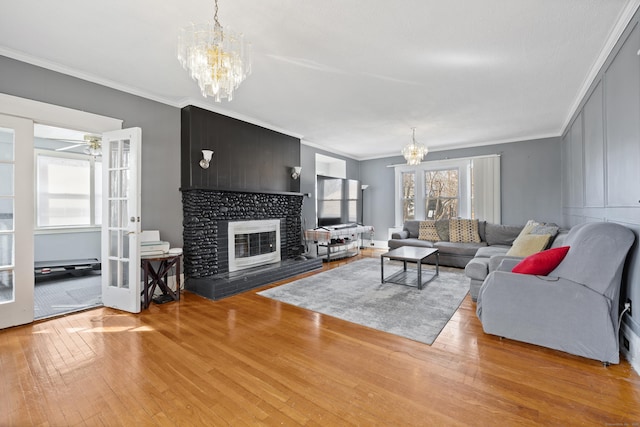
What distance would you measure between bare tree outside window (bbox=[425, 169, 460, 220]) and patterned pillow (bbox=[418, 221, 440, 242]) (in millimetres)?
766

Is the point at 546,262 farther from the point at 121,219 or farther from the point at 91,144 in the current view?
the point at 91,144

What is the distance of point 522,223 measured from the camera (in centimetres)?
589

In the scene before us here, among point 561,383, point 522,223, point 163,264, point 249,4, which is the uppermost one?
point 249,4

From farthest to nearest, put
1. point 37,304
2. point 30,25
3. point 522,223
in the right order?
point 522,223
point 37,304
point 30,25

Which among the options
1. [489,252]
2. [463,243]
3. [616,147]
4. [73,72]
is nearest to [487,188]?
[463,243]

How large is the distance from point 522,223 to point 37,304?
7.96 metres

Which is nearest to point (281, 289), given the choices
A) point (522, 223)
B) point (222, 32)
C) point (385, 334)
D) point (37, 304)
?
point (385, 334)

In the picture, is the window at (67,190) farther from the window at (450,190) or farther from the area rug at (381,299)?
the window at (450,190)

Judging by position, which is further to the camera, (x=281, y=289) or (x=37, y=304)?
(x=281, y=289)

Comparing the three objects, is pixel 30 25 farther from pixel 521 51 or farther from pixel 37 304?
pixel 521 51

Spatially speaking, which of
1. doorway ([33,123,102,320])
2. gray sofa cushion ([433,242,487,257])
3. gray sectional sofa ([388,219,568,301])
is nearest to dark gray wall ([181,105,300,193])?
doorway ([33,123,102,320])

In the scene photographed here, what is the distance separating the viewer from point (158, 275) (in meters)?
3.44

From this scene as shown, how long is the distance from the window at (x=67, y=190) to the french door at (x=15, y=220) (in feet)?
9.07

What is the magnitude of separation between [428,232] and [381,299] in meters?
3.19
